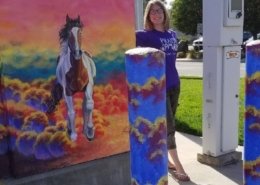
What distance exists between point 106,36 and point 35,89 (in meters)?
0.87

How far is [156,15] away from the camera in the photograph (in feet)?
14.8

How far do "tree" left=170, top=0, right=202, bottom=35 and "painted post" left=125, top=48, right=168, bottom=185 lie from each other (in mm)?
37896

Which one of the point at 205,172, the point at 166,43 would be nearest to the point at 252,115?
the point at 166,43

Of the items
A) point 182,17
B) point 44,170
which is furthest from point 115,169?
point 182,17

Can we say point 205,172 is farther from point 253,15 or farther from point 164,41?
point 253,15

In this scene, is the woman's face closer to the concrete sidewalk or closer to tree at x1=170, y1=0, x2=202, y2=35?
the concrete sidewalk

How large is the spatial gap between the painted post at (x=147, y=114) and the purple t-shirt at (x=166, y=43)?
1.74 m

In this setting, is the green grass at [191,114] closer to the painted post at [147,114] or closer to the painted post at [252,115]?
the painted post at [252,115]

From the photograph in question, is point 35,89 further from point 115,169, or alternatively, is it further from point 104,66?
point 115,169

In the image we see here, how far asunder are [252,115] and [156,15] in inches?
66.1

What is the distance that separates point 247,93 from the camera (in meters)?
3.24

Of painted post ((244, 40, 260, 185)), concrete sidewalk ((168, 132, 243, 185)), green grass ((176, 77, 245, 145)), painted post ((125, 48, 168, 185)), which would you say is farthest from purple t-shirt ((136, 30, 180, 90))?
green grass ((176, 77, 245, 145))

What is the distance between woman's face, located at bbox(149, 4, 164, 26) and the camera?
4520mm

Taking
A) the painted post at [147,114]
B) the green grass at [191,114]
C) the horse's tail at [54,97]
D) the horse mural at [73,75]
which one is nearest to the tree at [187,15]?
the green grass at [191,114]
